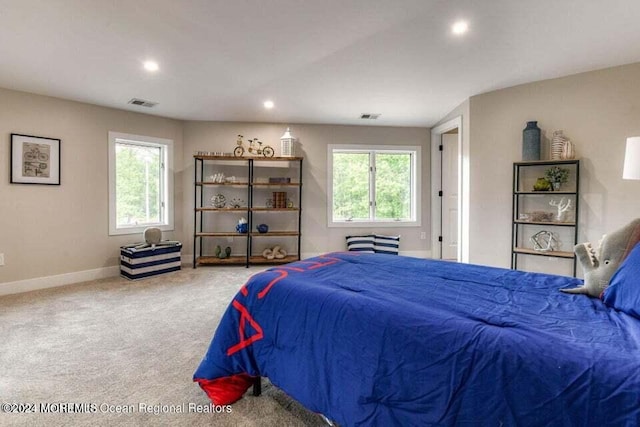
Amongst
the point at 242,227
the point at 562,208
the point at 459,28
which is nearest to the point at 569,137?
the point at 562,208

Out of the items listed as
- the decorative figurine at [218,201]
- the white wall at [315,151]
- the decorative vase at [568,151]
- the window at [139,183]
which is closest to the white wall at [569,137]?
the decorative vase at [568,151]

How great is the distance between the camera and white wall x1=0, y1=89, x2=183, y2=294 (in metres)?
3.54

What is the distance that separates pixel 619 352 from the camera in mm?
898

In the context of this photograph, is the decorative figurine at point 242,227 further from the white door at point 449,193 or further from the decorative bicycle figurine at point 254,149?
the white door at point 449,193

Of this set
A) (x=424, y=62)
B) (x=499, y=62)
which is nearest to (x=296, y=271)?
(x=424, y=62)

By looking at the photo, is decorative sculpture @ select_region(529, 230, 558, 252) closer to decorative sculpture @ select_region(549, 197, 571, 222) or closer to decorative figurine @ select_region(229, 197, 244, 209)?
decorative sculpture @ select_region(549, 197, 571, 222)

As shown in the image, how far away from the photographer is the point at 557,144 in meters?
3.37

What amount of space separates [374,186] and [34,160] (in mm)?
4619

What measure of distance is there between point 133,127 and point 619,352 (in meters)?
5.31

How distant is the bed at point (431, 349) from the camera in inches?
34.6

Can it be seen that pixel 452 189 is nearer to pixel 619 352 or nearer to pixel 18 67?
pixel 619 352

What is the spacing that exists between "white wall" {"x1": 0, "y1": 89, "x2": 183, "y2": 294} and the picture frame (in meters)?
0.06

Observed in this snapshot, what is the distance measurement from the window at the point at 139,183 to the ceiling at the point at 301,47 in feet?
2.47

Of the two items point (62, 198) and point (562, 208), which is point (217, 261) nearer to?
point (62, 198)
